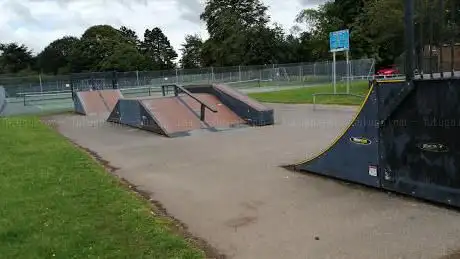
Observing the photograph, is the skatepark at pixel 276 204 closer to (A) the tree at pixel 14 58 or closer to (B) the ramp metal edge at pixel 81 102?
(B) the ramp metal edge at pixel 81 102

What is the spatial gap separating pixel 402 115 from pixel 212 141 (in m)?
6.28

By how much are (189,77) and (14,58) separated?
68280 millimetres

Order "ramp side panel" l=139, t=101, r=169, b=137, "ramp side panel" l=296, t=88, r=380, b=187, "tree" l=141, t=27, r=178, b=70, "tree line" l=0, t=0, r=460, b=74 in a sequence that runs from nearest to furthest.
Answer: "ramp side panel" l=296, t=88, r=380, b=187
"ramp side panel" l=139, t=101, r=169, b=137
"tree line" l=0, t=0, r=460, b=74
"tree" l=141, t=27, r=178, b=70

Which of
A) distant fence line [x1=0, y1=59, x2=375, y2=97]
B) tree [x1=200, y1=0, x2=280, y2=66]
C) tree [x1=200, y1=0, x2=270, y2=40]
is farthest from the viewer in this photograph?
tree [x1=200, y1=0, x2=270, y2=40]

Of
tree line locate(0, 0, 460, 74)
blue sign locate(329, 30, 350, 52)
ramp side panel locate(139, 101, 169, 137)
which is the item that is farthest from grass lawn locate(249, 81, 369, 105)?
tree line locate(0, 0, 460, 74)

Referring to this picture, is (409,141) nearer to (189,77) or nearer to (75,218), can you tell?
(75,218)

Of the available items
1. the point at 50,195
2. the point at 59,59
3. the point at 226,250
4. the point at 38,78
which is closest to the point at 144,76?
the point at 38,78

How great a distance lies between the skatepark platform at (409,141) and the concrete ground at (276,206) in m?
0.21

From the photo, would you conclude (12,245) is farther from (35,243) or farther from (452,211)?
(452,211)

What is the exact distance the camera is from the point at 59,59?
105m

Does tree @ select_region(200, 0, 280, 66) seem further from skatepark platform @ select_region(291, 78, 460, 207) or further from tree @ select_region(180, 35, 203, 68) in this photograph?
skatepark platform @ select_region(291, 78, 460, 207)

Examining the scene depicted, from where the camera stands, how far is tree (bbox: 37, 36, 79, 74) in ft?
334

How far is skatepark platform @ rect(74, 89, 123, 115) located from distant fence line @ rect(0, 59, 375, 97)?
6060 millimetres

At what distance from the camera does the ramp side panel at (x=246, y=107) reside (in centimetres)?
1416
